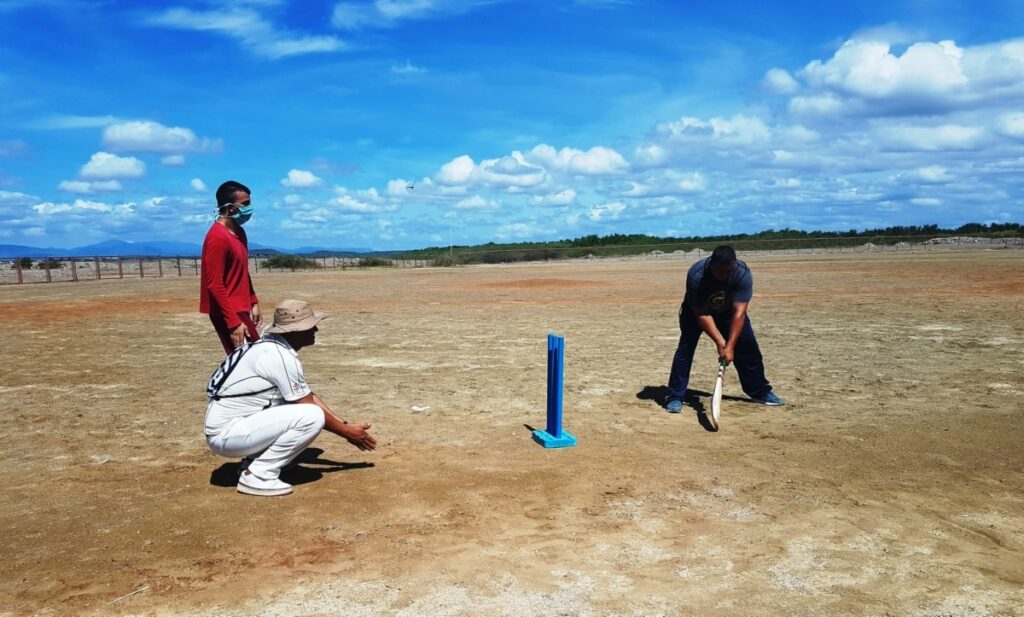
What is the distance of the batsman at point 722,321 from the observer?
279 inches

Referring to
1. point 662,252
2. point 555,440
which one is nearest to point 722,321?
point 555,440

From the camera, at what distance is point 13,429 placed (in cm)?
707

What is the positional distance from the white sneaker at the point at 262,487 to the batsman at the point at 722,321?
13.0ft

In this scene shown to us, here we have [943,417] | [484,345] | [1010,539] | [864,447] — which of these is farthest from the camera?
[484,345]

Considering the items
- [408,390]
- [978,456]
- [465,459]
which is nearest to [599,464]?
[465,459]

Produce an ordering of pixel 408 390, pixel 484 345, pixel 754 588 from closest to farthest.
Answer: pixel 754 588 → pixel 408 390 → pixel 484 345

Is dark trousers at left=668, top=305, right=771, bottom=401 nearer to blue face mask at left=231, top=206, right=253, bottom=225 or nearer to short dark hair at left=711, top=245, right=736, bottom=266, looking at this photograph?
short dark hair at left=711, top=245, right=736, bottom=266

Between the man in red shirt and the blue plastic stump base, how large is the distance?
2445mm

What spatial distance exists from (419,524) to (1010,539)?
11.2 ft

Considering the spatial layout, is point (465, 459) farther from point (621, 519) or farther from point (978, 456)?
point (978, 456)

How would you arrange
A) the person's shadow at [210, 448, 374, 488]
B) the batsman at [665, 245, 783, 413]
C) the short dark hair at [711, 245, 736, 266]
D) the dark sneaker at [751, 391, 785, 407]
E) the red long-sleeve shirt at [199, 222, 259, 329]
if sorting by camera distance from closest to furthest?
the red long-sleeve shirt at [199, 222, 259, 329] → the person's shadow at [210, 448, 374, 488] → the short dark hair at [711, 245, 736, 266] → the batsman at [665, 245, 783, 413] → the dark sneaker at [751, 391, 785, 407]

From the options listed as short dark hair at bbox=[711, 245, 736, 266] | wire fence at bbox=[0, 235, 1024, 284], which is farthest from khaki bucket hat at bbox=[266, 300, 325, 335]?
wire fence at bbox=[0, 235, 1024, 284]

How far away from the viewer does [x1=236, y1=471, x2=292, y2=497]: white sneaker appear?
499 cm

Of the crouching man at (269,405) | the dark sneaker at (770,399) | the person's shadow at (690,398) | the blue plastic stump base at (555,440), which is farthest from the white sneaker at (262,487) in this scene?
the dark sneaker at (770,399)
